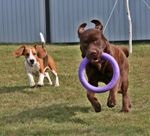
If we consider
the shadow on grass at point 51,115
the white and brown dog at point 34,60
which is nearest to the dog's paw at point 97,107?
the shadow on grass at point 51,115

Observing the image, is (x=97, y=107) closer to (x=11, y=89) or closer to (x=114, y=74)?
(x=114, y=74)

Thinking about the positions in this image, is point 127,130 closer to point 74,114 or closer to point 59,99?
point 74,114

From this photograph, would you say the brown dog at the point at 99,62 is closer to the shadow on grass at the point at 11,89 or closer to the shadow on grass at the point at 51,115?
the shadow on grass at the point at 51,115

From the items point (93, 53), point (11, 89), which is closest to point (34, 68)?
point (11, 89)

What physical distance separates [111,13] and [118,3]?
1.25 ft

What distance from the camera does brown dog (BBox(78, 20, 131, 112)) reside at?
8.56 meters

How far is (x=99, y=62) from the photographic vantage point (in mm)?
8789

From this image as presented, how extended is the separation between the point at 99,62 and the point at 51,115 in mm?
1222

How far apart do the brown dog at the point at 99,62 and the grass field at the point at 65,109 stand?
0.30 meters

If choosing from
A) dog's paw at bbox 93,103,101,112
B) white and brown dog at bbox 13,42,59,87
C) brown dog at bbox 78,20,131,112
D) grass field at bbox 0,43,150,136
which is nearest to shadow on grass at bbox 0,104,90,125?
grass field at bbox 0,43,150,136

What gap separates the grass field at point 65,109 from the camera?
8.37 m

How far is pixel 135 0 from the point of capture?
777 inches

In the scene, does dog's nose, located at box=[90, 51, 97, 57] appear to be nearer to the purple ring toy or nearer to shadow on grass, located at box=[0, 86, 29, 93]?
the purple ring toy

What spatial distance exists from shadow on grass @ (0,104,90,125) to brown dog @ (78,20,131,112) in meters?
0.47
